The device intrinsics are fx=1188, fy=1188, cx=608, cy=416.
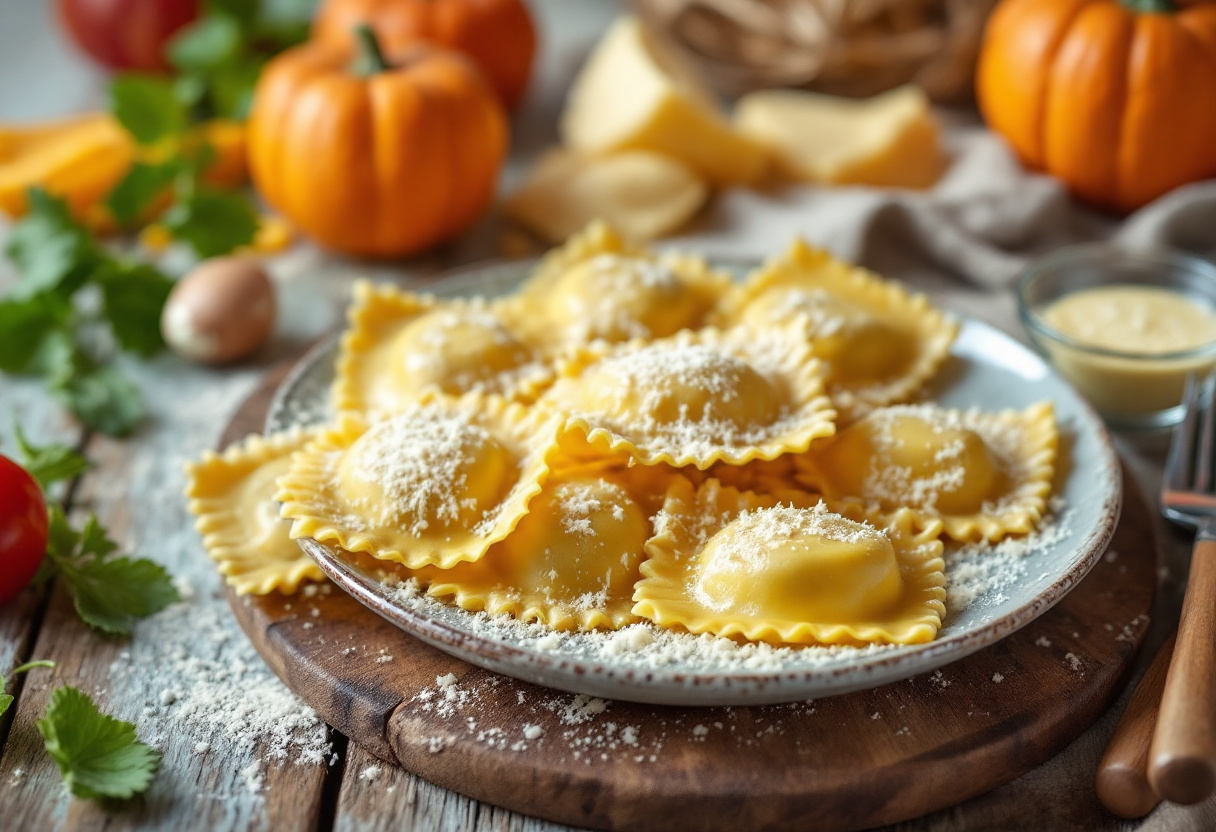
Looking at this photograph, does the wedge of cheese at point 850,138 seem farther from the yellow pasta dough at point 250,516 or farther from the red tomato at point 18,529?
the red tomato at point 18,529

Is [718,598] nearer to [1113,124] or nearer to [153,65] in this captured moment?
[1113,124]

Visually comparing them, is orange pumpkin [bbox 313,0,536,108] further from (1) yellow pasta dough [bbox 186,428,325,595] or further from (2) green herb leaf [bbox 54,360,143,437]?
(1) yellow pasta dough [bbox 186,428,325,595]

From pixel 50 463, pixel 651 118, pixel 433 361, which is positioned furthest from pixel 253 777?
pixel 651 118

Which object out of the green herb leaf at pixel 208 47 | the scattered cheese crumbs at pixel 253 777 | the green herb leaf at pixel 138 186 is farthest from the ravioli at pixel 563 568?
the green herb leaf at pixel 208 47

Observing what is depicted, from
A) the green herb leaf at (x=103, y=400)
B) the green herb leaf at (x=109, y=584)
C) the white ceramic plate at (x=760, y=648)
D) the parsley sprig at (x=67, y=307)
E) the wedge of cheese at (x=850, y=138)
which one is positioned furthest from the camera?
the wedge of cheese at (x=850, y=138)

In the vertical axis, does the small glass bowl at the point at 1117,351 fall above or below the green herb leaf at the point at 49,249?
below

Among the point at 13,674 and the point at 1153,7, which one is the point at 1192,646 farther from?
the point at 1153,7
